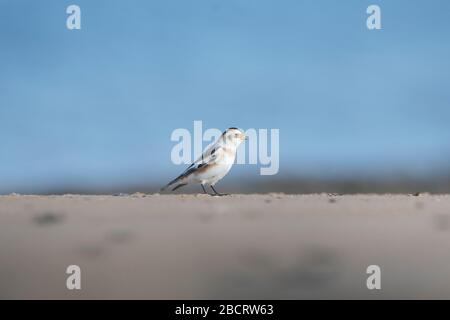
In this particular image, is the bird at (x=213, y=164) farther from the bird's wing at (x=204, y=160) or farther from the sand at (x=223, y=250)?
the sand at (x=223, y=250)

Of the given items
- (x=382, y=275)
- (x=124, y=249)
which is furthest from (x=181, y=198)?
(x=382, y=275)

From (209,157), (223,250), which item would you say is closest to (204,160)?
(209,157)

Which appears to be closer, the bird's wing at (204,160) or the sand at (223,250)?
the sand at (223,250)

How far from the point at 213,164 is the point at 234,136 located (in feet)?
2.23

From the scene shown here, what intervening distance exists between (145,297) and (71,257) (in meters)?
1.19

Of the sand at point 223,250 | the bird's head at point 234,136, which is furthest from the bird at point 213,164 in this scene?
the sand at point 223,250

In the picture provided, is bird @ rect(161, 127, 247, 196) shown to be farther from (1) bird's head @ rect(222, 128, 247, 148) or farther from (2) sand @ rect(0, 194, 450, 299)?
(2) sand @ rect(0, 194, 450, 299)

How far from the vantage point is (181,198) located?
11438 mm

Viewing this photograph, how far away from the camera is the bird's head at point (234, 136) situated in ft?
42.3

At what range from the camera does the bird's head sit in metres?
12.9

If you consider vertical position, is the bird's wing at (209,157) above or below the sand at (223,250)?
above

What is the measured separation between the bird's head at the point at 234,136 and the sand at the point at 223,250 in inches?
114

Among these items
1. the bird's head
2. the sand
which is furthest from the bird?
the sand
